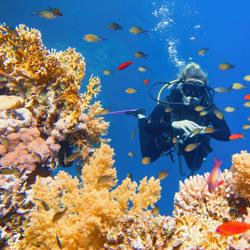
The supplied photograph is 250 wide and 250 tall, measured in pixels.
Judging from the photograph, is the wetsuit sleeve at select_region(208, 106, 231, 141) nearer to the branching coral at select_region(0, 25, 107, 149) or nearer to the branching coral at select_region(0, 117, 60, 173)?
the branching coral at select_region(0, 25, 107, 149)

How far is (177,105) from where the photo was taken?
23.7 ft

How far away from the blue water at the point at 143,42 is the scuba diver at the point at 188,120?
3065 cm

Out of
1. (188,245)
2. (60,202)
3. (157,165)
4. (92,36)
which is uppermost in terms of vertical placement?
(157,165)

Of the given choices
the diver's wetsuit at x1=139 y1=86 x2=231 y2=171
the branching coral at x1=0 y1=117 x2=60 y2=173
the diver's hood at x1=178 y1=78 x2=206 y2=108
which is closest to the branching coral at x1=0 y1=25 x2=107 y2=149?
the branching coral at x1=0 y1=117 x2=60 y2=173

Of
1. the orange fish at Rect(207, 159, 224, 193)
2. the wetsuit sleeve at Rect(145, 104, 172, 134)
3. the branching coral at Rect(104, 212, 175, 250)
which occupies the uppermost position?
the wetsuit sleeve at Rect(145, 104, 172, 134)

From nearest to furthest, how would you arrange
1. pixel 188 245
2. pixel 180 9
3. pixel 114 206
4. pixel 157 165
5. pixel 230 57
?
pixel 188 245 < pixel 114 206 < pixel 180 9 < pixel 157 165 < pixel 230 57

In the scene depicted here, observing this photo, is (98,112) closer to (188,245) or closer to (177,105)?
(177,105)

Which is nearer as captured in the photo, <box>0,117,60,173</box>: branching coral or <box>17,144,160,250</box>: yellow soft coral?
<box>17,144,160,250</box>: yellow soft coral

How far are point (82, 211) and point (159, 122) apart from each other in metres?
4.48

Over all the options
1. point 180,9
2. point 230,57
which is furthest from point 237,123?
point 180,9

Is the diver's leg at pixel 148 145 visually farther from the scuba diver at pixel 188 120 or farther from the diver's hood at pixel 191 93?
the diver's hood at pixel 191 93

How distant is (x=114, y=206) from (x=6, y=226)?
1350 mm

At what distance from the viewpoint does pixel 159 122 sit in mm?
7004

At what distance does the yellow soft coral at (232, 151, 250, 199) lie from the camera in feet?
10.4
